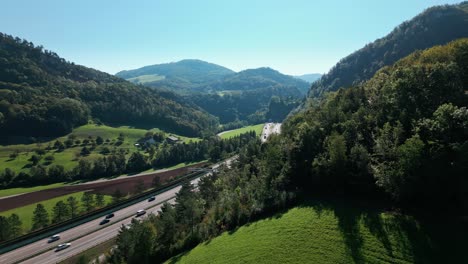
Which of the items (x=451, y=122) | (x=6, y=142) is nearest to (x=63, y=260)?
(x=451, y=122)

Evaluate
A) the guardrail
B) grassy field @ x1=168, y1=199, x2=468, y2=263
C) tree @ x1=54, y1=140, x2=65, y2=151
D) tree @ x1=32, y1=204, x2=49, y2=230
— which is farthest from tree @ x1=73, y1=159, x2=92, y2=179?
grassy field @ x1=168, y1=199, x2=468, y2=263

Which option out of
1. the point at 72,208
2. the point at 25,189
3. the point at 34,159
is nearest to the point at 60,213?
the point at 72,208

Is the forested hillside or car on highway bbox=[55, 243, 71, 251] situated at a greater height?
the forested hillside

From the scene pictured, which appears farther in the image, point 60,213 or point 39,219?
point 60,213

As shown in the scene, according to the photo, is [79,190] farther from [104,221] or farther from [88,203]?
[104,221]

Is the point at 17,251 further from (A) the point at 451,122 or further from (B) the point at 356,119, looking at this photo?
(A) the point at 451,122

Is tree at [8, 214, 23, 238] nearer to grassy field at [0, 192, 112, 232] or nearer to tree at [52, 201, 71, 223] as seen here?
grassy field at [0, 192, 112, 232]
